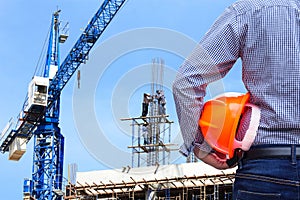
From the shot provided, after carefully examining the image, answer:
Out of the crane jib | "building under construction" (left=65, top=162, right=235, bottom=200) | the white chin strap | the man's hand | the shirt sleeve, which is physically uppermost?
the crane jib

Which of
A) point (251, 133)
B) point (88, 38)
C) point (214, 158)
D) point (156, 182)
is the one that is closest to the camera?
point (251, 133)

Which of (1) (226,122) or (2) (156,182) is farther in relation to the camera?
(2) (156,182)

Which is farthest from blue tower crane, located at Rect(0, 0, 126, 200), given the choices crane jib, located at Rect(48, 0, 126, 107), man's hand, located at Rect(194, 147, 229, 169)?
man's hand, located at Rect(194, 147, 229, 169)

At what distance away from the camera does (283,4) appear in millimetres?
2180

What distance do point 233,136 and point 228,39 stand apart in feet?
0.97

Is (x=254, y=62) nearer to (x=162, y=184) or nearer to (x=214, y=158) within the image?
(x=214, y=158)

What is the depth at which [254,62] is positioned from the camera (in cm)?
214

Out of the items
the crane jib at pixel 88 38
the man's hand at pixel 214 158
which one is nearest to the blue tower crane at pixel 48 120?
the crane jib at pixel 88 38

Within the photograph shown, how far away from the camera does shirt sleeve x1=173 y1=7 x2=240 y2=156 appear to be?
7.09ft

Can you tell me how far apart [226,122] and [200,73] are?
0.55 ft

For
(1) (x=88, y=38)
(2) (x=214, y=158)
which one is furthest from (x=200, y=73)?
(1) (x=88, y=38)

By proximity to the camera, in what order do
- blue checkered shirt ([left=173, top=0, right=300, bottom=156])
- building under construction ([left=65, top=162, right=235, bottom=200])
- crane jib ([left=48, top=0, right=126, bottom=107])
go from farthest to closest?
crane jib ([left=48, top=0, right=126, bottom=107]), building under construction ([left=65, top=162, right=235, bottom=200]), blue checkered shirt ([left=173, top=0, right=300, bottom=156])

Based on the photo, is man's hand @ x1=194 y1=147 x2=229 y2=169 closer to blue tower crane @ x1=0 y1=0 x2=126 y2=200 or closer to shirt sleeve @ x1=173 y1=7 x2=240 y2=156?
shirt sleeve @ x1=173 y1=7 x2=240 y2=156

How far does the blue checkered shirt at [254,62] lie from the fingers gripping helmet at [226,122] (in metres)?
0.02
